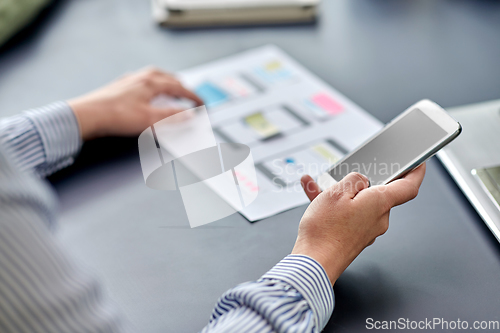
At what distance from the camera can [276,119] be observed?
0.72m

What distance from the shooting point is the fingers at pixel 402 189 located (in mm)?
494

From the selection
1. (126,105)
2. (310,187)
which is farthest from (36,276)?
(126,105)

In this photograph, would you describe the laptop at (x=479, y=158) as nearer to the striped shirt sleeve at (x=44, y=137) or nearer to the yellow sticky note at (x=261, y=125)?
the yellow sticky note at (x=261, y=125)

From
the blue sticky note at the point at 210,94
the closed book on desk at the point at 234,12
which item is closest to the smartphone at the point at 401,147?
the blue sticky note at the point at 210,94

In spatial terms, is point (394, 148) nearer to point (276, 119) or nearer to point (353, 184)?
point (353, 184)

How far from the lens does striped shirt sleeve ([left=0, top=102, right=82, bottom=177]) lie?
633 mm

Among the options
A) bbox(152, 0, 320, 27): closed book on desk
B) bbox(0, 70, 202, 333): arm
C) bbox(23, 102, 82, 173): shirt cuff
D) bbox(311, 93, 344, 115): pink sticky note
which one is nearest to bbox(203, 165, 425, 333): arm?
bbox(0, 70, 202, 333): arm

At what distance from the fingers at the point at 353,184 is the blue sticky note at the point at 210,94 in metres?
0.33

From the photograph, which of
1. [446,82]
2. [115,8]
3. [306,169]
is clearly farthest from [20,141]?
[446,82]

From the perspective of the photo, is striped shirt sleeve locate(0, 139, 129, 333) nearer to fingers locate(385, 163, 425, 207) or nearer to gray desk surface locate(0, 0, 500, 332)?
gray desk surface locate(0, 0, 500, 332)

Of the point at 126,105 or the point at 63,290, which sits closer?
the point at 63,290

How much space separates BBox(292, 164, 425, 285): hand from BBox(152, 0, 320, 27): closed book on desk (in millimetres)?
567

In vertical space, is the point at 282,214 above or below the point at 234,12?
below

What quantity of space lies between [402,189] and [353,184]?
2.1 inches
